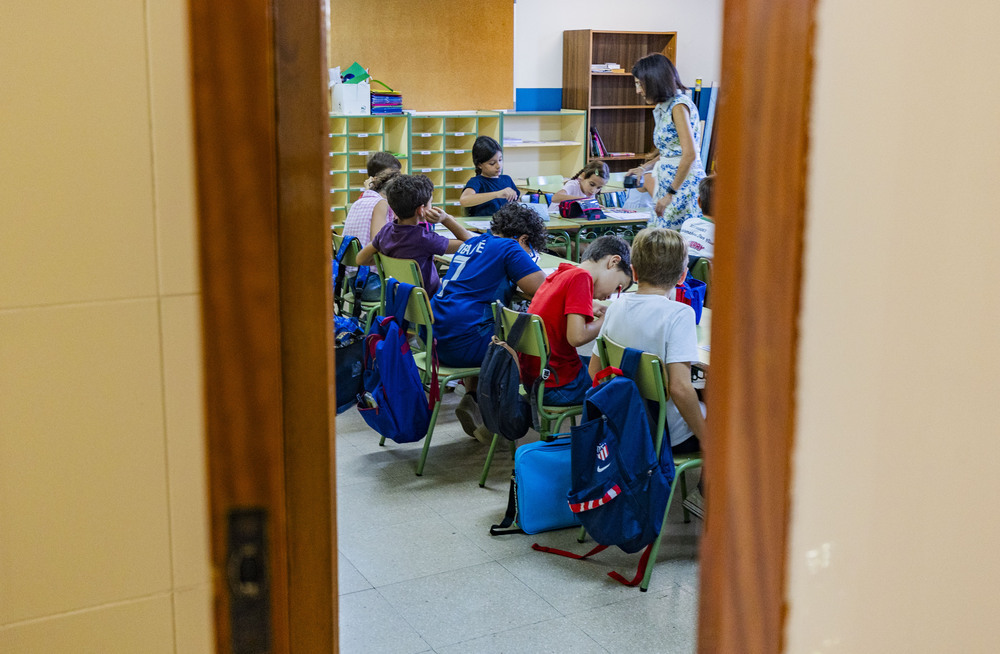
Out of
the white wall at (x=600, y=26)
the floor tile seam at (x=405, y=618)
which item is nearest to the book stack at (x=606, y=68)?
the white wall at (x=600, y=26)

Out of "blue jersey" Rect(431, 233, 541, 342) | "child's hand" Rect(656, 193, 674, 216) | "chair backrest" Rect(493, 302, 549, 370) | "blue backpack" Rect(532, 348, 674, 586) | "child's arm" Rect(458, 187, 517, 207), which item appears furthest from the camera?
"child's arm" Rect(458, 187, 517, 207)

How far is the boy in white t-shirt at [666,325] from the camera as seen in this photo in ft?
10.0

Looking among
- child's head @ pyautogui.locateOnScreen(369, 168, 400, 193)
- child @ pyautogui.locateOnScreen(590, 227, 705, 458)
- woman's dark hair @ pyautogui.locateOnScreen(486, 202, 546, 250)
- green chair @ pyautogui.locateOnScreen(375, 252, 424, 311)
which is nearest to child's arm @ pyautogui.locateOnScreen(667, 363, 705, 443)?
child @ pyautogui.locateOnScreen(590, 227, 705, 458)

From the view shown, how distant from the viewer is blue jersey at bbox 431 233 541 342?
4.09 meters

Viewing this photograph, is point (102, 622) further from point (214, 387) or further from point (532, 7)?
point (532, 7)

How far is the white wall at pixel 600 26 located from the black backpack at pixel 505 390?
6.54 metres

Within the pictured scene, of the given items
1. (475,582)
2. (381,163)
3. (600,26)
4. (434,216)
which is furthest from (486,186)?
(600,26)

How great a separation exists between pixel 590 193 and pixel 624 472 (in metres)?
3.98

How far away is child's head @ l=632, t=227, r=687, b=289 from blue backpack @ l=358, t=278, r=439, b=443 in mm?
1063

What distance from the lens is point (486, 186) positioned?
646 centimetres

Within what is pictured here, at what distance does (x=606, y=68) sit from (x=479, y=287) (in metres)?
6.20

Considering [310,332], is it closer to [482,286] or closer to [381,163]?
[482,286]

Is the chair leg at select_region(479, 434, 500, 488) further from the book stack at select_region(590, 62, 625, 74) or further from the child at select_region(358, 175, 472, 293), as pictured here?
the book stack at select_region(590, 62, 625, 74)

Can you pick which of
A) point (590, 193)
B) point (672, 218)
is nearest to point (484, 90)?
point (590, 193)
